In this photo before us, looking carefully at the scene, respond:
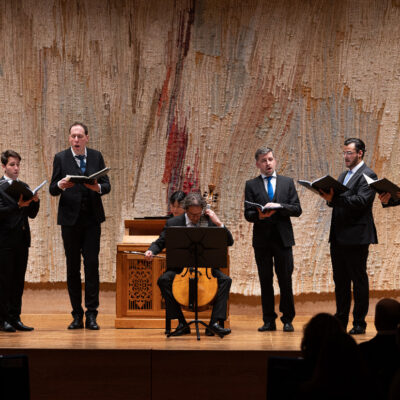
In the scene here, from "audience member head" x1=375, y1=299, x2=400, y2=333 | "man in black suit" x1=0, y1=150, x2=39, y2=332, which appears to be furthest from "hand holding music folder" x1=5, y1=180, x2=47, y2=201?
"audience member head" x1=375, y1=299, x2=400, y2=333

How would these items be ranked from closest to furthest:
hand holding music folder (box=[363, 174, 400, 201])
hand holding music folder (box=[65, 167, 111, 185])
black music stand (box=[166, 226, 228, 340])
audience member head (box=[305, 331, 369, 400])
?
audience member head (box=[305, 331, 369, 400]) < hand holding music folder (box=[363, 174, 400, 201]) < black music stand (box=[166, 226, 228, 340]) < hand holding music folder (box=[65, 167, 111, 185])

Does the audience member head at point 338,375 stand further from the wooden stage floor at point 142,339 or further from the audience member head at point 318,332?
the wooden stage floor at point 142,339

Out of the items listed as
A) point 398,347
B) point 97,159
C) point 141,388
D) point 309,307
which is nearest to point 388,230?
point 309,307

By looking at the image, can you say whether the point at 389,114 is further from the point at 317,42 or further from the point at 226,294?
the point at 226,294

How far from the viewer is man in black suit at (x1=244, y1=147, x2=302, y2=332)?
17.0 ft

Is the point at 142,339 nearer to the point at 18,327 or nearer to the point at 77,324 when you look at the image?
the point at 77,324

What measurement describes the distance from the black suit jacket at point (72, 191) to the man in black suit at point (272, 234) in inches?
48.0

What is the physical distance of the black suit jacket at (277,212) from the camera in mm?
5168

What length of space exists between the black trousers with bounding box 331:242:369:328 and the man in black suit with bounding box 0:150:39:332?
2.49 metres

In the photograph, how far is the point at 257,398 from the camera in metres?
3.80

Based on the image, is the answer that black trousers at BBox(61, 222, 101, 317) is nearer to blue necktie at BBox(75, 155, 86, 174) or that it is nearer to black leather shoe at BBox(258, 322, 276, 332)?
blue necktie at BBox(75, 155, 86, 174)

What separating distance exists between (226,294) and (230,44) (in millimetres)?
2873

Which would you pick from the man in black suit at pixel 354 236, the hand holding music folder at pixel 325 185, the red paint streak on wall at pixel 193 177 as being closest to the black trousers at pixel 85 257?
the red paint streak on wall at pixel 193 177

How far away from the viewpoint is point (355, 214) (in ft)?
16.4
